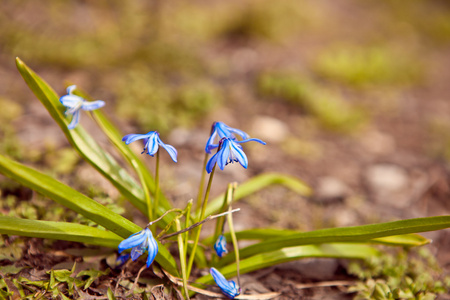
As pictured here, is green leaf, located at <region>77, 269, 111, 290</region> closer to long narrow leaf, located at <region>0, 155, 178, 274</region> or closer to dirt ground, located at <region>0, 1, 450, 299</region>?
dirt ground, located at <region>0, 1, 450, 299</region>

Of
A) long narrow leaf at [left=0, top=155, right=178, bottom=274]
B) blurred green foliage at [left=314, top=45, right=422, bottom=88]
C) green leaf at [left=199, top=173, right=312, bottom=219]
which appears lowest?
long narrow leaf at [left=0, top=155, right=178, bottom=274]

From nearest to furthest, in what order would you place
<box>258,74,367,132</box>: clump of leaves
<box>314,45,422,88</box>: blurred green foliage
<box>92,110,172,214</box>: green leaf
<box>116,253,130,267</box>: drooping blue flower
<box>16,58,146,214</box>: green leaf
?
<box>116,253,130,267</box>: drooping blue flower → <box>16,58,146,214</box>: green leaf → <box>92,110,172,214</box>: green leaf → <box>258,74,367,132</box>: clump of leaves → <box>314,45,422,88</box>: blurred green foliage

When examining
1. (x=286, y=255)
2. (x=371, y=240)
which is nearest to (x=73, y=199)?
(x=286, y=255)

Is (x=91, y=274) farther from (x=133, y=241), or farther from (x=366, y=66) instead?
(x=366, y=66)

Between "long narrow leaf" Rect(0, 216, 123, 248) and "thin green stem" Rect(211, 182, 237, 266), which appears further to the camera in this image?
"thin green stem" Rect(211, 182, 237, 266)

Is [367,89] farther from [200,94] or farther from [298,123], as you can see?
[200,94]

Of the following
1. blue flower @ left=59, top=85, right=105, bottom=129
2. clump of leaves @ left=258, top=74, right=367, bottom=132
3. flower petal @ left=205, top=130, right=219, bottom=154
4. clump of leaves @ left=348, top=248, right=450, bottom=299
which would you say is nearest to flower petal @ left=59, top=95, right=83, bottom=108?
blue flower @ left=59, top=85, right=105, bottom=129
